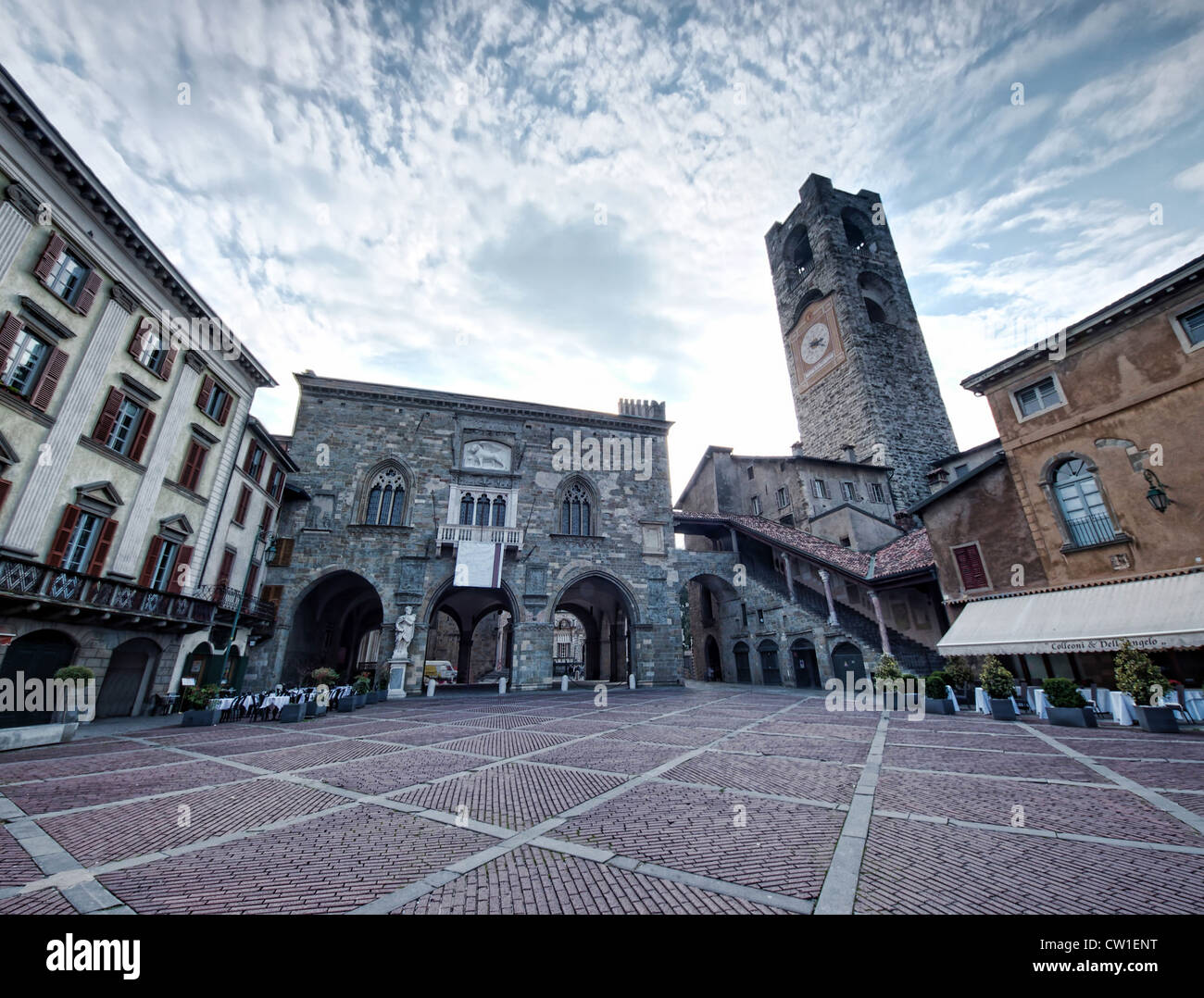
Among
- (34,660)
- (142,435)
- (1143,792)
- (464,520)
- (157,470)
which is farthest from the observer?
(464,520)

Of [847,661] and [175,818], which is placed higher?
[847,661]

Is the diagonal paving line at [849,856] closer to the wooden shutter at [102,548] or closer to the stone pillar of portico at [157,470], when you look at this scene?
the wooden shutter at [102,548]

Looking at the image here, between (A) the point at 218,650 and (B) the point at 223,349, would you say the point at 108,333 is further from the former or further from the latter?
(A) the point at 218,650

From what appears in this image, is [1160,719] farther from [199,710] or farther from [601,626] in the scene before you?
[601,626]

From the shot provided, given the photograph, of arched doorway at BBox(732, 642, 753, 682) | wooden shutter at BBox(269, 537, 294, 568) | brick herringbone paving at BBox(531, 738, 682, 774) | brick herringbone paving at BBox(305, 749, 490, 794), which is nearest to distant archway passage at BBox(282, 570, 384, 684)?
wooden shutter at BBox(269, 537, 294, 568)

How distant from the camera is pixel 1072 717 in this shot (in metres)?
10.5

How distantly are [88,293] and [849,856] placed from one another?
1993 cm

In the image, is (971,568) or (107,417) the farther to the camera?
(971,568)

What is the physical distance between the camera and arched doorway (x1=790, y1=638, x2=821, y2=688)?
2106 centimetres

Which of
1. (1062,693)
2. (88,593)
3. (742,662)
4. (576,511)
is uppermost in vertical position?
(576,511)

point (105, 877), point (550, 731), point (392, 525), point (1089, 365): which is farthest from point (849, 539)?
point (105, 877)

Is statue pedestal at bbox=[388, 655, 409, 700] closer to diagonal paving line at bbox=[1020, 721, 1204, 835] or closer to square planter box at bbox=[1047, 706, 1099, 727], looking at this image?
diagonal paving line at bbox=[1020, 721, 1204, 835]

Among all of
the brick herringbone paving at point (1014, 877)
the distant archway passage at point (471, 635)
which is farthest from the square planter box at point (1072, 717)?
the distant archway passage at point (471, 635)

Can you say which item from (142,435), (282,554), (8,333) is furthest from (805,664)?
(8,333)
